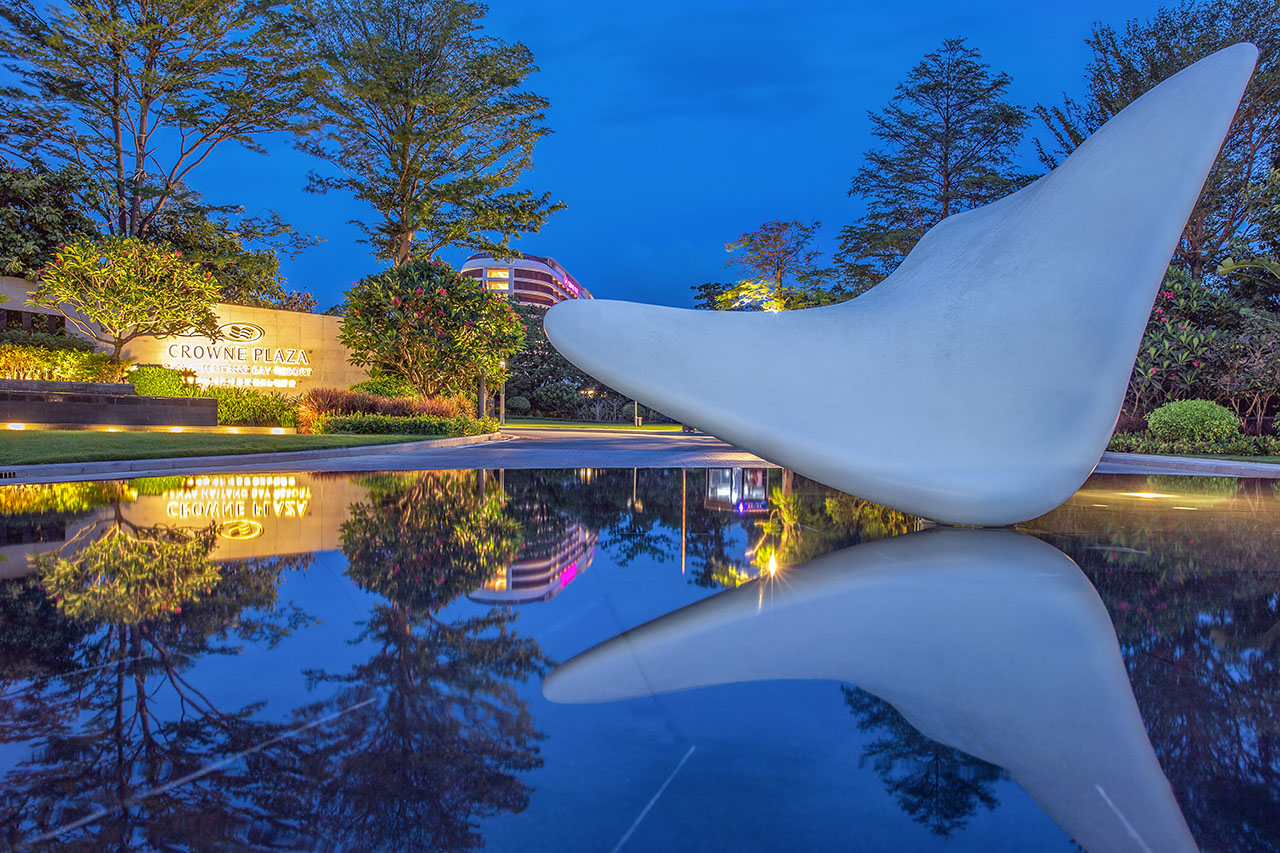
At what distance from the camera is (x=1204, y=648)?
2596mm

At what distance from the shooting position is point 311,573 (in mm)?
3736

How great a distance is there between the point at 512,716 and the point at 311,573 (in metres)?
2.36

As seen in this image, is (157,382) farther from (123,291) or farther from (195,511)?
(195,511)

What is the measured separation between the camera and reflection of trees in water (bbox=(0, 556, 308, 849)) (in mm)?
1438

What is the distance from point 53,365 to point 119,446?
10826 millimetres

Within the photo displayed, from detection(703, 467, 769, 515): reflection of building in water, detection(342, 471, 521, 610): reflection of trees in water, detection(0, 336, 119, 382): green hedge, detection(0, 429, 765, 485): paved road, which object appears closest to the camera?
detection(342, 471, 521, 610): reflection of trees in water

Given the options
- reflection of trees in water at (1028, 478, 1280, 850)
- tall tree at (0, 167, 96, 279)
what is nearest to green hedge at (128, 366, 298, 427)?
tall tree at (0, 167, 96, 279)

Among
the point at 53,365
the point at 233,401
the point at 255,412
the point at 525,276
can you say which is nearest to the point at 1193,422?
the point at 255,412

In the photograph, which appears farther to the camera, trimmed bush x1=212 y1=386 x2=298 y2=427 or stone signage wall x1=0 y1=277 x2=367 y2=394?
stone signage wall x1=0 y1=277 x2=367 y2=394

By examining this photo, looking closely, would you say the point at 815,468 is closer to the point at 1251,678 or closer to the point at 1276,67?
the point at 1251,678

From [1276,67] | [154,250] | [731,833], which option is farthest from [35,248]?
[1276,67]

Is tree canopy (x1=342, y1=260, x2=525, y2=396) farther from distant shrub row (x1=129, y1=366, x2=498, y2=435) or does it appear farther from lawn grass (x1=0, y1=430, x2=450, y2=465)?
lawn grass (x1=0, y1=430, x2=450, y2=465)

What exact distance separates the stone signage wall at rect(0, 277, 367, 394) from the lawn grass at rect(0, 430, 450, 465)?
1024 centimetres

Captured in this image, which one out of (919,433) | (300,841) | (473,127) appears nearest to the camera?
(300,841)
